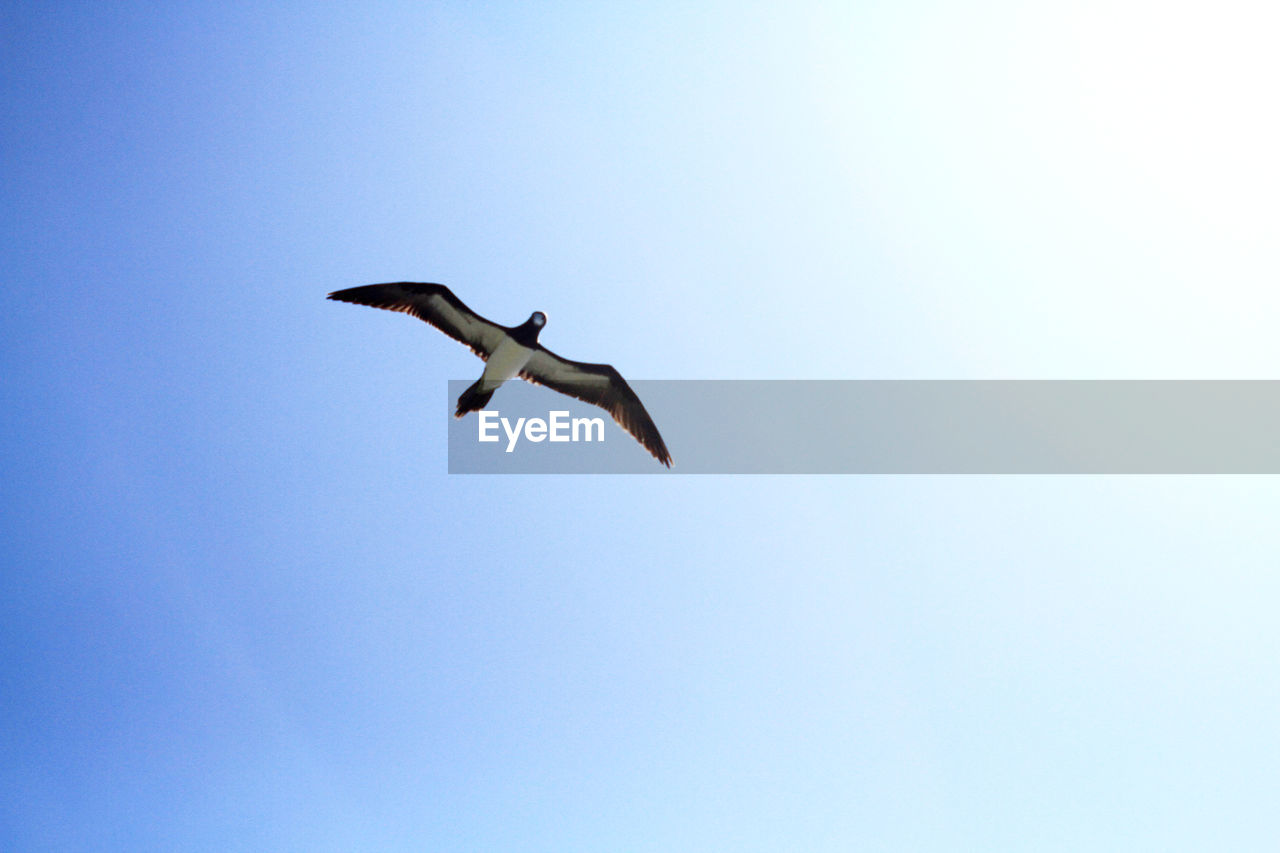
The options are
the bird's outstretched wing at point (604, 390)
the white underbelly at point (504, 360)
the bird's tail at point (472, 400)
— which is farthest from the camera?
the bird's outstretched wing at point (604, 390)

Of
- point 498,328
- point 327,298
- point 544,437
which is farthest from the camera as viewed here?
point 544,437

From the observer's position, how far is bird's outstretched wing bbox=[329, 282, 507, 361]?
13492 mm

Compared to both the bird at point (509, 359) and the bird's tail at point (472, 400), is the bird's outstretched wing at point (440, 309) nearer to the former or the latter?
the bird at point (509, 359)

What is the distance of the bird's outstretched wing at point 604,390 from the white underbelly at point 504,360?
0.34 meters

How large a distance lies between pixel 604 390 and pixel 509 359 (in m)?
1.87

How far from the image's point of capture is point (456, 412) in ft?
43.2

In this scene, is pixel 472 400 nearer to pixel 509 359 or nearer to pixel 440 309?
pixel 509 359

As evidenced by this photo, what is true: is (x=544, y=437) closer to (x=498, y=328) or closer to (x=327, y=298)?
(x=498, y=328)

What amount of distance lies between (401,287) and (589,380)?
3627 millimetres

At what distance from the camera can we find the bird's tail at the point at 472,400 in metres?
13.2

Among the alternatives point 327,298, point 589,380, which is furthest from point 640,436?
point 327,298

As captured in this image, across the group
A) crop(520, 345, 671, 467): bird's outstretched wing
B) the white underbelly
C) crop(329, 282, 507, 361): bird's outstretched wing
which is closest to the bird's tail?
the white underbelly

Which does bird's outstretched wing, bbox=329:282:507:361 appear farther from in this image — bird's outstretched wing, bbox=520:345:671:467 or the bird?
bird's outstretched wing, bbox=520:345:671:467

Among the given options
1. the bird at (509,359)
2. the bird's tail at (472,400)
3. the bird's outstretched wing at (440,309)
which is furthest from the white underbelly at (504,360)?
the bird's tail at (472,400)
